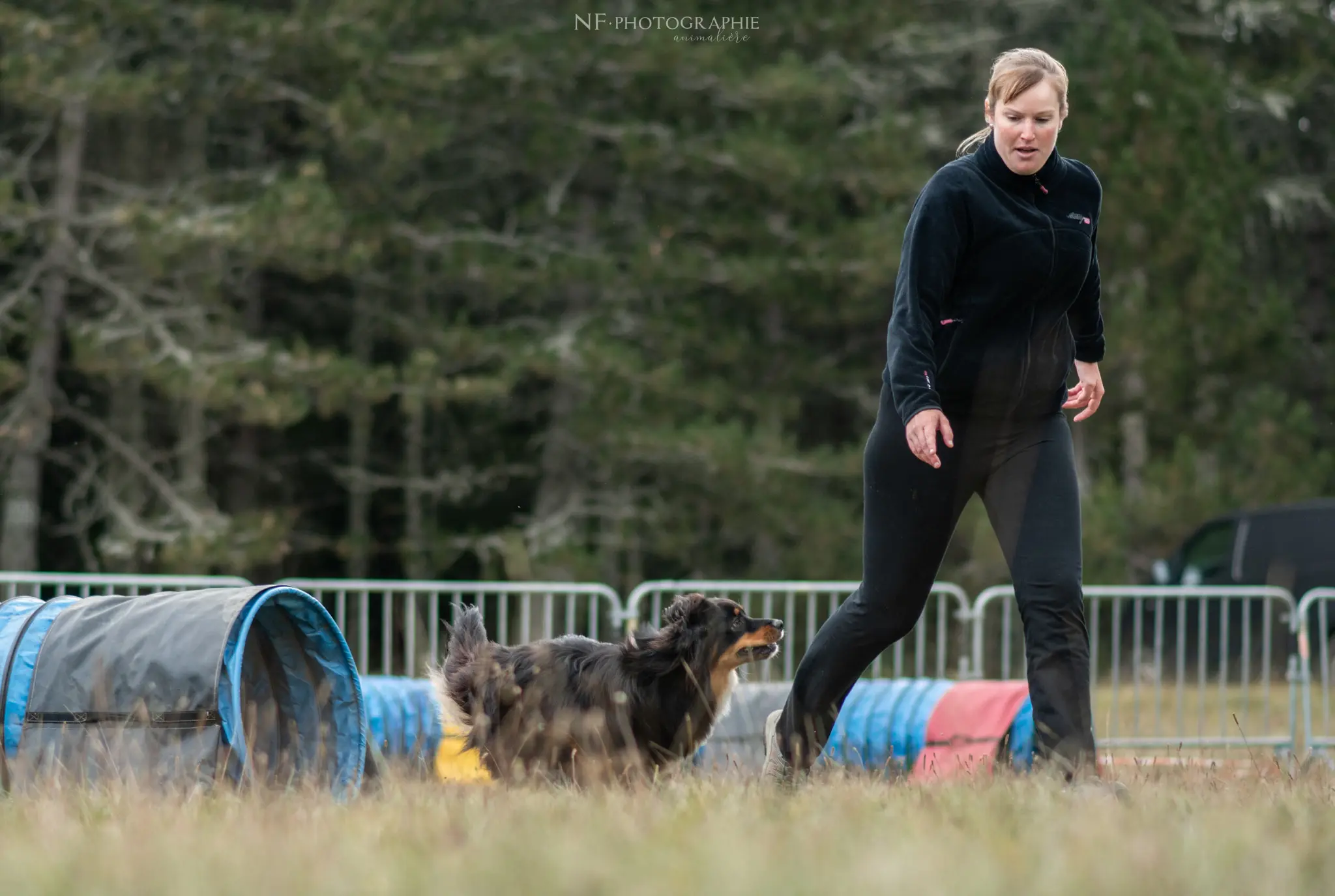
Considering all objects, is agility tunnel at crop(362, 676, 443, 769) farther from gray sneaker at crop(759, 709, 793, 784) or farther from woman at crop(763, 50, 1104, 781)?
woman at crop(763, 50, 1104, 781)

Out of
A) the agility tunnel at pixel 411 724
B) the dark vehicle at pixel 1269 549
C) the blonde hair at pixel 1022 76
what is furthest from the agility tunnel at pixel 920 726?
the dark vehicle at pixel 1269 549

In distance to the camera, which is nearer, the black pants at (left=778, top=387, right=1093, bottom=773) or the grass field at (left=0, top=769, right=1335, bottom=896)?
the grass field at (left=0, top=769, right=1335, bottom=896)

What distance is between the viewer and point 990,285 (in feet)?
11.9

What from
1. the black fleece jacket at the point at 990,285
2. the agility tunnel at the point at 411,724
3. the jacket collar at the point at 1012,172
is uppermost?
the jacket collar at the point at 1012,172

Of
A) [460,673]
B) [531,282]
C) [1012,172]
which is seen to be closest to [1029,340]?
[1012,172]

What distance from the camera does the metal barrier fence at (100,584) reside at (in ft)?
26.7

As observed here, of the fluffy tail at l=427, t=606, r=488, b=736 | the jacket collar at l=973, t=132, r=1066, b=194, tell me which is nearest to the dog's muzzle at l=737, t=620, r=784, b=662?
the fluffy tail at l=427, t=606, r=488, b=736

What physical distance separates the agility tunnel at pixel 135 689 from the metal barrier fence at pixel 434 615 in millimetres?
2177

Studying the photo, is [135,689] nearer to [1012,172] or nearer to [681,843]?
[681,843]

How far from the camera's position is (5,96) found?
13797mm

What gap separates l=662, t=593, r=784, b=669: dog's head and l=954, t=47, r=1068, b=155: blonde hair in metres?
2.34

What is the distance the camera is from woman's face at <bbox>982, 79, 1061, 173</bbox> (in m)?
3.57

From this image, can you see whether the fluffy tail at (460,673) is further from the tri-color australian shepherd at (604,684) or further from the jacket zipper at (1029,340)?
the jacket zipper at (1029,340)

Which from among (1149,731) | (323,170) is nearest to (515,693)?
(1149,731)
